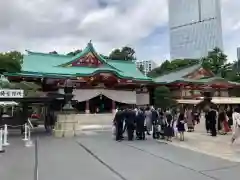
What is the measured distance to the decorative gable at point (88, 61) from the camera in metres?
35.0

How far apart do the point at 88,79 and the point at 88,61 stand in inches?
148

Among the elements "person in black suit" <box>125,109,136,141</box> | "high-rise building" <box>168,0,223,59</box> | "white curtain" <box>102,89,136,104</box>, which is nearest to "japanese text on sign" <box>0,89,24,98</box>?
"person in black suit" <box>125,109,136,141</box>

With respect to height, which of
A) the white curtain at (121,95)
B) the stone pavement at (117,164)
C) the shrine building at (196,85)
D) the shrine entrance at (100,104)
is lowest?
the stone pavement at (117,164)

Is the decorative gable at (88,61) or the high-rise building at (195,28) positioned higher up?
the high-rise building at (195,28)

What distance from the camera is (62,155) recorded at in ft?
34.9

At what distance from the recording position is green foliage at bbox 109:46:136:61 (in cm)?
A: 7053

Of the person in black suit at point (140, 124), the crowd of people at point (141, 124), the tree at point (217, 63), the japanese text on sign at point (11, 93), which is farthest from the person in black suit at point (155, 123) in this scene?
the tree at point (217, 63)

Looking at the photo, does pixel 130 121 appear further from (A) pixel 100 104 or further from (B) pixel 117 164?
(A) pixel 100 104

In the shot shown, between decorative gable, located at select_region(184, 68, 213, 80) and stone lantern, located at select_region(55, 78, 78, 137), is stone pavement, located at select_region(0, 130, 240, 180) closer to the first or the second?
stone lantern, located at select_region(55, 78, 78, 137)

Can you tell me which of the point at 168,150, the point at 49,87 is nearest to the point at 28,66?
the point at 49,87

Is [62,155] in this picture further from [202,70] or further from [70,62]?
[202,70]

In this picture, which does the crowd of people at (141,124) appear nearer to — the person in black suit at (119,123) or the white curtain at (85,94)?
the person in black suit at (119,123)

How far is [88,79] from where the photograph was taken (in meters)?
32.5

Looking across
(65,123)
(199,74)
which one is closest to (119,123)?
(65,123)
